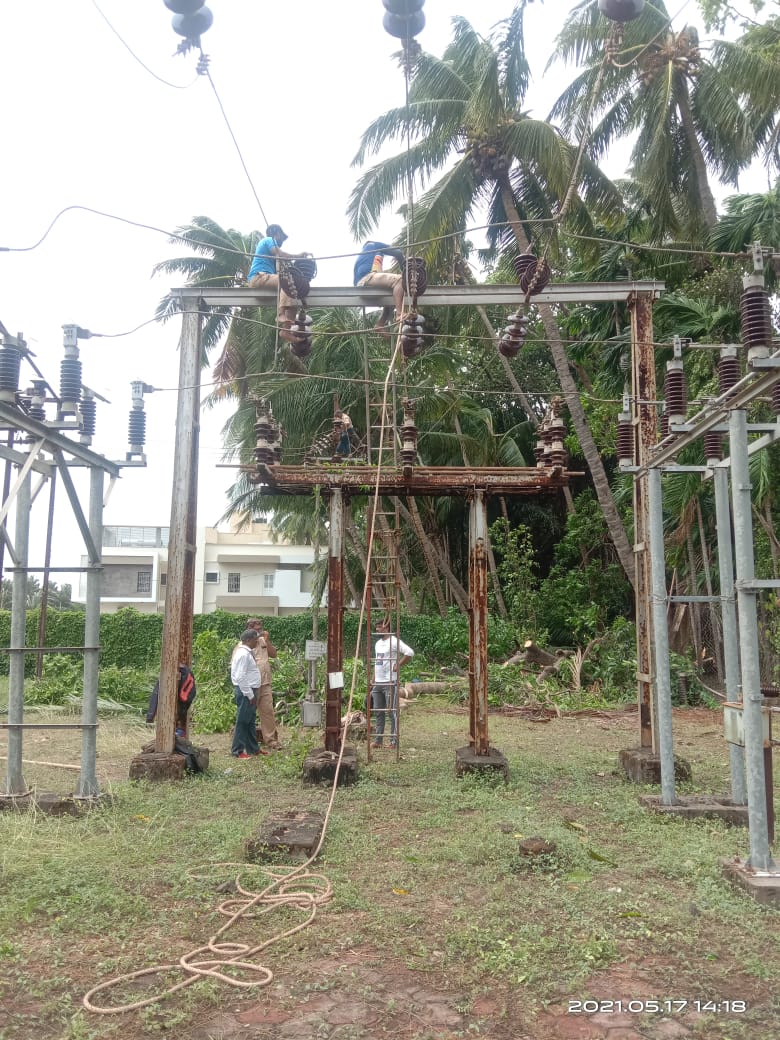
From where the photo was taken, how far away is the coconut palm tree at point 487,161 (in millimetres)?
18234

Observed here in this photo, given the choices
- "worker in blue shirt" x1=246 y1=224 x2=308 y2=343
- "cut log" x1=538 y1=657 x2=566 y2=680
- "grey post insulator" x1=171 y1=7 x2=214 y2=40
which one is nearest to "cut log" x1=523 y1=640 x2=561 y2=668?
"cut log" x1=538 y1=657 x2=566 y2=680

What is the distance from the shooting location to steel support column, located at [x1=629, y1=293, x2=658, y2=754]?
9.66 m

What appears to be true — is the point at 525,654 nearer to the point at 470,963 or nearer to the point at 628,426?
the point at 628,426

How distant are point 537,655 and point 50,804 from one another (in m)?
14.4

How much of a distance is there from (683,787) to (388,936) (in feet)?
16.6

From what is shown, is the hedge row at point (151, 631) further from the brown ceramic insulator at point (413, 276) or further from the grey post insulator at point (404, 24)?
the grey post insulator at point (404, 24)

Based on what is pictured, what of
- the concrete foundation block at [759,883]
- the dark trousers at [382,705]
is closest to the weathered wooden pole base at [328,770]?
the dark trousers at [382,705]

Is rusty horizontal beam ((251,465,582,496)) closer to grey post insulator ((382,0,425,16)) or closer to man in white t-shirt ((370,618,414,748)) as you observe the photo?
man in white t-shirt ((370,618,414,748))

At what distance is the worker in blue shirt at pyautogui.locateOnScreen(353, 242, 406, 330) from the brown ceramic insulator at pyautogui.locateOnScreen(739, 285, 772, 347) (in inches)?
166

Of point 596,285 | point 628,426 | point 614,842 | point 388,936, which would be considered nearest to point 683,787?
point 614,842

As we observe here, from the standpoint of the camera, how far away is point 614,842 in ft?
23.3

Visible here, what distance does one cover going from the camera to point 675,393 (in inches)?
307

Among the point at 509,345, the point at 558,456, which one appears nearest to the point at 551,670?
the point at 558,456

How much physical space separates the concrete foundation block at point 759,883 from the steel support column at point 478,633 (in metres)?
4.11
